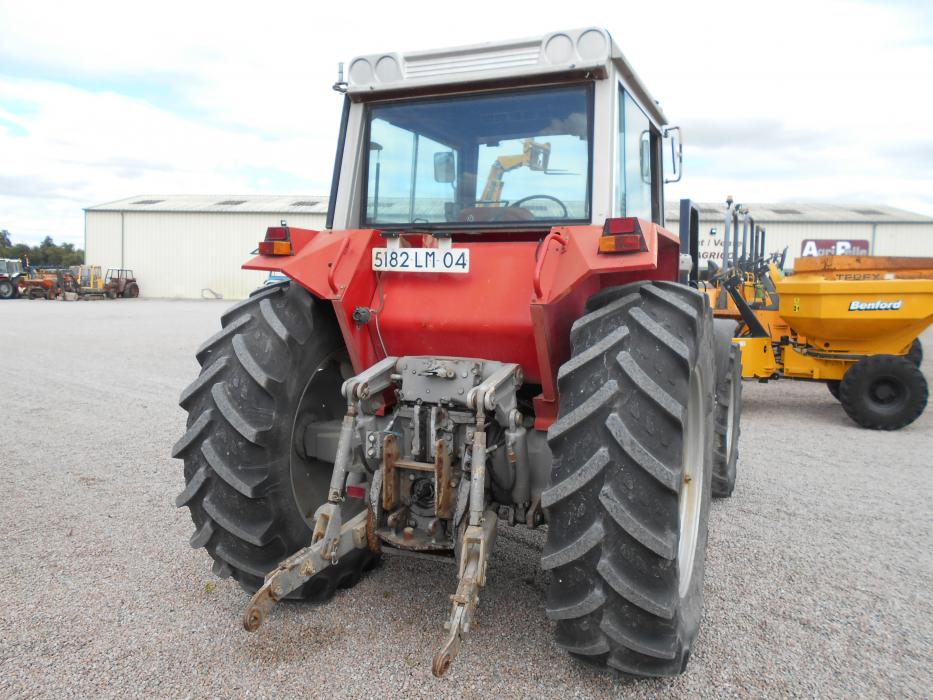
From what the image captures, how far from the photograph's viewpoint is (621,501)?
2.49 meters

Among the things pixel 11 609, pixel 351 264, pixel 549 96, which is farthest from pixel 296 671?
pixel 549 96

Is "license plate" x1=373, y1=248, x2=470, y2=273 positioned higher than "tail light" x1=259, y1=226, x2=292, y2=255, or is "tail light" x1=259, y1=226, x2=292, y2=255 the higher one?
"tail light" x1=259, y1=226, x2=292, y2=255

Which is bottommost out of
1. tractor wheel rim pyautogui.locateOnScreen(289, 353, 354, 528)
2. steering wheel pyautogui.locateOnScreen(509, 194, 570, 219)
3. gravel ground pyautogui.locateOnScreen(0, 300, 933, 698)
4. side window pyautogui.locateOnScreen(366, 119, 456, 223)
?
gravel ground pyautogui.locateOnScreen(0, 300, 933, 698)

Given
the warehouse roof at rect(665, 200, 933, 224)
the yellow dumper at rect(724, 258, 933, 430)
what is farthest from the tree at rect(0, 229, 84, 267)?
the yellow dumper at rect(724, 258, 933, 430)

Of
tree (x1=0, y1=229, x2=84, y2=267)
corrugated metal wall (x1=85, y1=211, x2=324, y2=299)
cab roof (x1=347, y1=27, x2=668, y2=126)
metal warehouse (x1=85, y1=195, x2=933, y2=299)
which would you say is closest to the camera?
cab roof (x1=347, y1=27, x2=668, y2=126)

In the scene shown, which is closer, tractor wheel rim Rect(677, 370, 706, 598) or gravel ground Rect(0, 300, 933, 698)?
gravel ground Rect(0, 300, 933, 698)

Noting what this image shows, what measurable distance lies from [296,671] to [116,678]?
670 mm

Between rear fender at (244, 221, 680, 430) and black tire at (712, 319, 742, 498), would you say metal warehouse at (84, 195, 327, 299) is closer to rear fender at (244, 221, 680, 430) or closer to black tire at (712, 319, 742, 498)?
black tire at (712, 319, 742, 498)

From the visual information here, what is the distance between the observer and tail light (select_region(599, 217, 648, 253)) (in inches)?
106

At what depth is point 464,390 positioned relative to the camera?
10.1ft

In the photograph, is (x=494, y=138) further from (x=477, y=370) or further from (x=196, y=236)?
(x=196, y=236)

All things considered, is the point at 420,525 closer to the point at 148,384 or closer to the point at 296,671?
the point at 296,671

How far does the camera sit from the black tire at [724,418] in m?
4.99

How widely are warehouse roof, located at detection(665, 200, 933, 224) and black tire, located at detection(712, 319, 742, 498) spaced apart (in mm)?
29505
